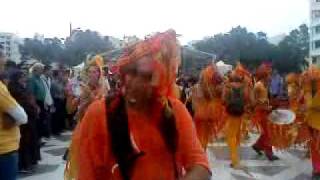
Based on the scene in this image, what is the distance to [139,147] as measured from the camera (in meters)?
2.26

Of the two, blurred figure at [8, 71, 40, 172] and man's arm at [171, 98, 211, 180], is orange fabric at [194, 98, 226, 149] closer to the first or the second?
blurred figure at [8, 71, 40, 172]

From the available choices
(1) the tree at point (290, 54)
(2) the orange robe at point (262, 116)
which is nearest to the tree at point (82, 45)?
(1) the tree at point (290, 54)

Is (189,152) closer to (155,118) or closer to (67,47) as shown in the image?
(155,118)

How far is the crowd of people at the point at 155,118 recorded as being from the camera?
2.27 m

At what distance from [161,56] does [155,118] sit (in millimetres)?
254

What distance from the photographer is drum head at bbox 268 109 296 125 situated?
26.3 ft

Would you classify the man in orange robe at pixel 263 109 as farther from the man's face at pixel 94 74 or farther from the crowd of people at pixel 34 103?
the man's face at pixel 94 74

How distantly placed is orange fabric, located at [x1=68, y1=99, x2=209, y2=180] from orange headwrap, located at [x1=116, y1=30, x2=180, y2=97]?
0.13 meters

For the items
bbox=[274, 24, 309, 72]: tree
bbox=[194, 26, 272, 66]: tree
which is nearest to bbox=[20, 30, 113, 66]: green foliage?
bbox=[194, 26, 272, 66]: tree

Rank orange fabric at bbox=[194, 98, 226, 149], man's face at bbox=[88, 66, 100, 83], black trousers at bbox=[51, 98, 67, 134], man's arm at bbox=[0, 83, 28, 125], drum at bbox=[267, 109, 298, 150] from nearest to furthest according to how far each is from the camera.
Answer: man's arm at bbox=[0, 83, 28, 125], man's face at bbox=[88, 66, 100, 83], drum at bbox=[267, 109, 298, 150], orange fabric at bbox=[194, 98, 226, 149], black trousers at bbox=[51, 98, 67, 134]

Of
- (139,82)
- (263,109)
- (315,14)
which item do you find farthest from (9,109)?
(315,14)

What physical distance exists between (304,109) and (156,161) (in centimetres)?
574

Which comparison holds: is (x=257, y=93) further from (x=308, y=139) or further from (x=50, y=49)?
(x=50, y=49)

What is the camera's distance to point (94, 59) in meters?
6.64
